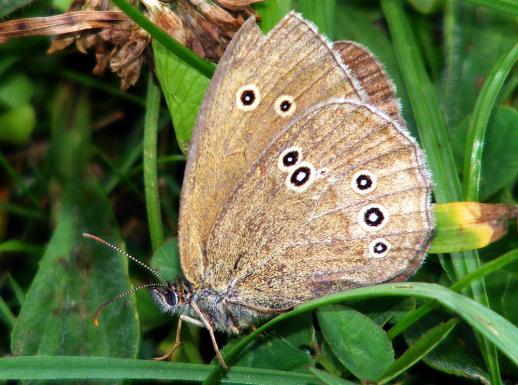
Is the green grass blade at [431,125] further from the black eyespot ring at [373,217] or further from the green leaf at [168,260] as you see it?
the green leaf at [168,260]

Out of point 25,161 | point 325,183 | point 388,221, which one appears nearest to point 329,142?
point 325,183

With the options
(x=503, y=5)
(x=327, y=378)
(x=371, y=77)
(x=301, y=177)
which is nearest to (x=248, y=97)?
(x=301, y=177)

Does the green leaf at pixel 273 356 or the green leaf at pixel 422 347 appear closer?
the green leaf at pixel 422 347

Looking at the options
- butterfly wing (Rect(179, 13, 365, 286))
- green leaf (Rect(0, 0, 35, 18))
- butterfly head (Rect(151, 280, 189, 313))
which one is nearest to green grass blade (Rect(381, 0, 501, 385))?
butterfly wing (Rect(179, 13, 365, 286))

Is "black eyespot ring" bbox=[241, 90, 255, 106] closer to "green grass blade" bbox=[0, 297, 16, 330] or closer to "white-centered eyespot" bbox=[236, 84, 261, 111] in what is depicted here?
"white-centered eyespot" bbox=[236, 84, 261, 111]

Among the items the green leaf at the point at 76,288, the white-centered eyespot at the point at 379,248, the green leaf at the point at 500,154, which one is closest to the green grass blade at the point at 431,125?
→ the green leaf at the point at 500,154

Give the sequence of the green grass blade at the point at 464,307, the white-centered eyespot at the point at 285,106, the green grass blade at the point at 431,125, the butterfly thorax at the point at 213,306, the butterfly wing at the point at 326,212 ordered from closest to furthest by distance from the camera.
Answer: the green grass blade at the point at 464,307 → the green grass blade at the point at 431,125 → the butterfly wing at the point at 326,212 → the white-centered eyespot at the point at 285,106 → the butterfly thorax at the point at 213,306

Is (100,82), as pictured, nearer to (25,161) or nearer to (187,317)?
(25,161)

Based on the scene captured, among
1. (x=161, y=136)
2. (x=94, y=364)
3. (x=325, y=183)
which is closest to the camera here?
(x=94, y=364)
